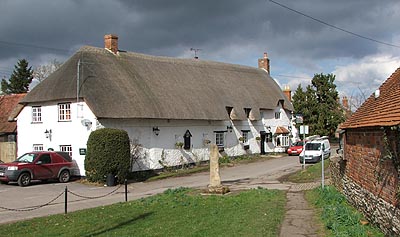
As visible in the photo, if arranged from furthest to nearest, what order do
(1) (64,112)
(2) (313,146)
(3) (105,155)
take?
(2) (313,146) → (1) (64,112) → (3) (105,155)

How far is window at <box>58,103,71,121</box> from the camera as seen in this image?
2797 centimetres

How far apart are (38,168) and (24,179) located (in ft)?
3.20

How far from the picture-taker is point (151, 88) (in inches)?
1261

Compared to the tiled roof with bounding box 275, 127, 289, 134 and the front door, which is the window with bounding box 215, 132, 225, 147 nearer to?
the front door

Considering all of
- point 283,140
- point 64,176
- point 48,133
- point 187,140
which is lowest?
point 64,176

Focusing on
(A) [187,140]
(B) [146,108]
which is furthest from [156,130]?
(A) [187,140]

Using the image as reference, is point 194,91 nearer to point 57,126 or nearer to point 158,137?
point 158,137

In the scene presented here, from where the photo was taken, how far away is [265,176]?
27.1 m

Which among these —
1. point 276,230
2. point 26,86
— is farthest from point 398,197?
point 26,86

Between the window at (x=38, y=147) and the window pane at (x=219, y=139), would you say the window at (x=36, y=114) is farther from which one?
the window pane at (x=219, y=139)

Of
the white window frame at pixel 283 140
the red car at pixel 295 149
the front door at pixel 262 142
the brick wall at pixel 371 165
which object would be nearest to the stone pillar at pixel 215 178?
the brick wall at pixel 371 165

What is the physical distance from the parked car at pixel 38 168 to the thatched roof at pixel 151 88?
346 centimetres

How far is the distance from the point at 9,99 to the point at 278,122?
25.7 metres

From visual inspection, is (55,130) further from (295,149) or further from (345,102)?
(345,102)
